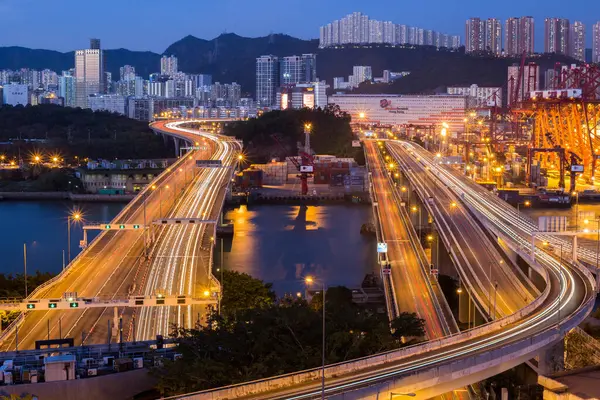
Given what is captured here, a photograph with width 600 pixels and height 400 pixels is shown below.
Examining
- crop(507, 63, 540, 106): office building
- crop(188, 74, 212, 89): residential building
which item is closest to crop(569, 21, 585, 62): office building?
crop(507, 63, 540, 106): office building

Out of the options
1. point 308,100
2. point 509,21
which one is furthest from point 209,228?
point 509,21

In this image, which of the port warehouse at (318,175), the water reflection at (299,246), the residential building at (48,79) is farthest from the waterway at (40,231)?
the residential building at (48,79)

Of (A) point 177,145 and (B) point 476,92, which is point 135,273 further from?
(B) point 476,92

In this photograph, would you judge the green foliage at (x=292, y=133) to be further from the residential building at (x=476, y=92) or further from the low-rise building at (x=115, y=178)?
the residential building at (x=476, y=92)

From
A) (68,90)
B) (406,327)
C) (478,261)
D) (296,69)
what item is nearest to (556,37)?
(296,69)

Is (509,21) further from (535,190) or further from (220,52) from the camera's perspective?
(535,190)

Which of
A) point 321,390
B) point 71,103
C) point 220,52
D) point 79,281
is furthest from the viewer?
point 220,52
